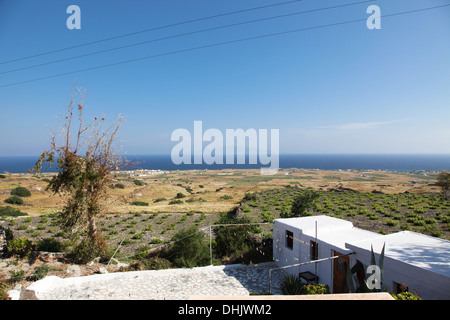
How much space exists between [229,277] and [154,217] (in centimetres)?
1829

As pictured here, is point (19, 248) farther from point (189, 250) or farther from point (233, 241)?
point (233, 241)

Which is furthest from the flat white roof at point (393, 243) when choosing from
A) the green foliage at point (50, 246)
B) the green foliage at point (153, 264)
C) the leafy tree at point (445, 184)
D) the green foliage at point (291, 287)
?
the leafy tree at point (445, 184)

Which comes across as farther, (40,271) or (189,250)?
(189,250)

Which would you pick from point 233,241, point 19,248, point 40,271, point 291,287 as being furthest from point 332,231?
point 19,248

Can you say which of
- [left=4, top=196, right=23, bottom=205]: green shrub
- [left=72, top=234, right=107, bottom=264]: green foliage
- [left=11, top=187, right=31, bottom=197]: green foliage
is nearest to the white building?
[left=72, top=234, right=107, bottom=264]: green foliage

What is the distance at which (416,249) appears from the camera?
7117mm

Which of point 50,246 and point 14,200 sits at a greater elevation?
point 50,246

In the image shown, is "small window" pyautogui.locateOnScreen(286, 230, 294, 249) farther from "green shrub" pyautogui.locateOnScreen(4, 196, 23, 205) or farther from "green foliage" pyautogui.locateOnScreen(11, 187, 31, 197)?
"green foliage" pyautogui.locateOnScreen(11, 187, 31, 197)

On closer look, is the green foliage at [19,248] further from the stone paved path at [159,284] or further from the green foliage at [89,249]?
the stone paved path at [159,284]

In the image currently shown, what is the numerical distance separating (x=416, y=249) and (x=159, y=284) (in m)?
8.56

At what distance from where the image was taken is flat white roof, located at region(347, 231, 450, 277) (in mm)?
5949

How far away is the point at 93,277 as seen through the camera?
9.23 m

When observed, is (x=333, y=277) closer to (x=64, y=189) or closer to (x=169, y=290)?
(x=169, y=290)
